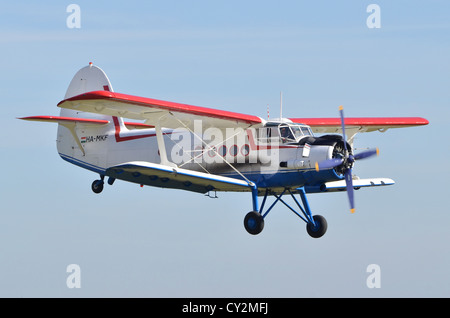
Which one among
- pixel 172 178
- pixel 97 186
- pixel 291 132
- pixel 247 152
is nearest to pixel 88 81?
pixel 97 186

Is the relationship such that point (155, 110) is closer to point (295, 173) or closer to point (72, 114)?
point (295, 173)

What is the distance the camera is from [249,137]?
74.4 ft

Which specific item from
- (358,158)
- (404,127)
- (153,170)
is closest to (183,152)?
(153,170)

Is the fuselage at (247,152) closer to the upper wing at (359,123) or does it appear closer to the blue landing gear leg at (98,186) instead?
the blue landing gear leg at (98,186)

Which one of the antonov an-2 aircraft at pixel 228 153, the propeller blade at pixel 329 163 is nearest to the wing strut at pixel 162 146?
the antonov an-2 aircraft at pixel 228 153

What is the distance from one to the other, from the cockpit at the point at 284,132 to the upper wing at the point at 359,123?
301 centimetres

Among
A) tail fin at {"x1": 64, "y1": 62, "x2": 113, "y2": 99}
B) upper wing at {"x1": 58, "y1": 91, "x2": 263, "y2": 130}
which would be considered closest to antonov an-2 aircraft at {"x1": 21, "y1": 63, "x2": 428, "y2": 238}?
upper wing at {"x1": 58, "y1": 91, "x2": 263, "y2": 130}

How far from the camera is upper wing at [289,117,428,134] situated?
25703mm

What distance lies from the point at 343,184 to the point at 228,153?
11.5 ft

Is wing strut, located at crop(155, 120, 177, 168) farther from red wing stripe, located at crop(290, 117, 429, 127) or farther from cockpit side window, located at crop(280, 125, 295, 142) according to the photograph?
red wing stripe, located at crop(290, 117, 429, 127)

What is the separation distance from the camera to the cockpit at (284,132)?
22.3 m

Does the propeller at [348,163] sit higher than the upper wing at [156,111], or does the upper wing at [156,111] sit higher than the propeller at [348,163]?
the upper wing at [156,111]

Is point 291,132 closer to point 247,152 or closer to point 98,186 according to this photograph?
point 247,152

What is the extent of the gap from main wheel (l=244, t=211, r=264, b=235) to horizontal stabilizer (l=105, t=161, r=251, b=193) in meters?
0.78
